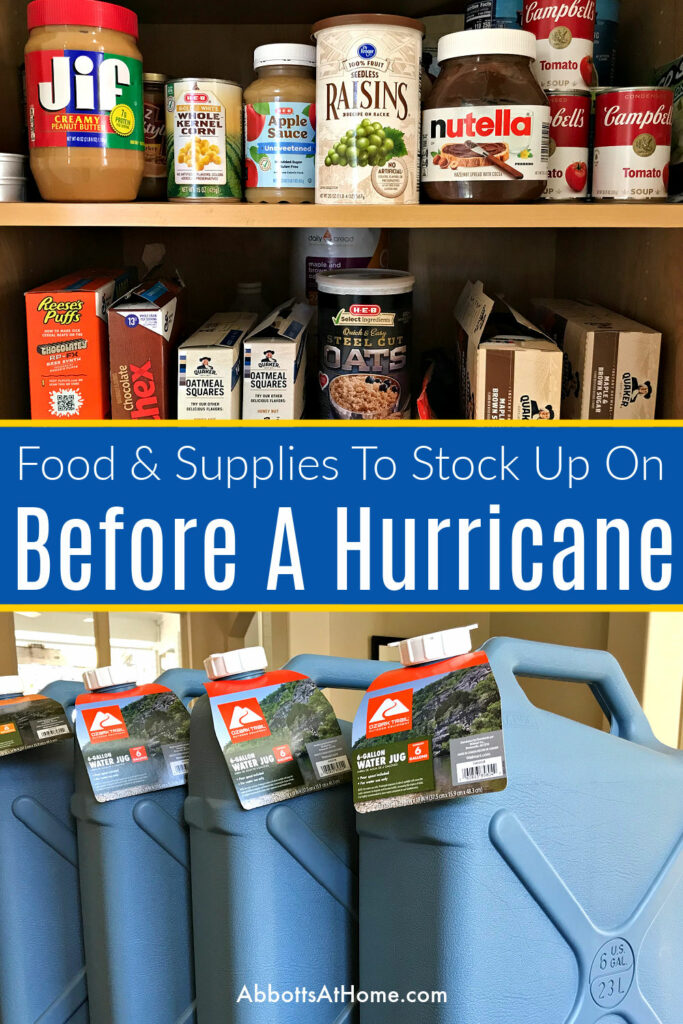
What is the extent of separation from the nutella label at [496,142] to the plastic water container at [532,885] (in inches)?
21.4

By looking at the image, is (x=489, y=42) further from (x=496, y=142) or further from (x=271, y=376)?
(x=271, y=376)

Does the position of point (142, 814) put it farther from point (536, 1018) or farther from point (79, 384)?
point (79, 384)

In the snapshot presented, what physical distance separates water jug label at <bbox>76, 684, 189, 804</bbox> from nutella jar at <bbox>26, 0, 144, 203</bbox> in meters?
0.58

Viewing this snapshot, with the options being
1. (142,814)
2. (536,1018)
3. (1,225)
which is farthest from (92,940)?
(1,225)

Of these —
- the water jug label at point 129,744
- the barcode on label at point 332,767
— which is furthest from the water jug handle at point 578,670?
the water jug label at point 129,744

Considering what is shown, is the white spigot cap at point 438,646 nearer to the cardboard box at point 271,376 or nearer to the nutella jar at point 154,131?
the cardboard box at point 271,376

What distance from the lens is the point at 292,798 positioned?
0.58 metres

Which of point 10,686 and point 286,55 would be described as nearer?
point 10,686

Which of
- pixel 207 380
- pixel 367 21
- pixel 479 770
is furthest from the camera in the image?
pixel 207 380

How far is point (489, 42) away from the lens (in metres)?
0.94

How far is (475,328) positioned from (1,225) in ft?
1.72

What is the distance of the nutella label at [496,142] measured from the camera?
3.12 feet

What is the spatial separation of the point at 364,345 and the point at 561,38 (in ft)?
1.24

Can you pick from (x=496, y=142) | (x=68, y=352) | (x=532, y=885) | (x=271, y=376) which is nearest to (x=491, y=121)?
(x=496, y=142)
